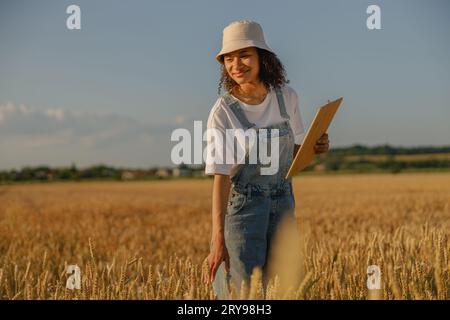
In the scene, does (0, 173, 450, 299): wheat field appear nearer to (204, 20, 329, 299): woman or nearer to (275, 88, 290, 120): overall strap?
(204, 20, 329, 299): woman

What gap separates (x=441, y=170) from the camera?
5331 cm

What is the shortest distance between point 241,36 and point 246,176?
2.42 feet

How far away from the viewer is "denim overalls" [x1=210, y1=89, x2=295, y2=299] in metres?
2.96

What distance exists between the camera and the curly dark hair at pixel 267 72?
3113 mm

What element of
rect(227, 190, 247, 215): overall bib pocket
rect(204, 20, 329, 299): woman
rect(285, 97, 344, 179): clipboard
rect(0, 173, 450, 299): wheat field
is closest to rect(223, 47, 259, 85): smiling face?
rect(204, 20, 329, 299): woman

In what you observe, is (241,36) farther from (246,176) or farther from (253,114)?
(246,176)

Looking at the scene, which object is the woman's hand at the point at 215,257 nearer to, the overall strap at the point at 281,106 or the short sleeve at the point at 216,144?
the short sleeve at the point at 216,144

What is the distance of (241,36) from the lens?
2922 mm

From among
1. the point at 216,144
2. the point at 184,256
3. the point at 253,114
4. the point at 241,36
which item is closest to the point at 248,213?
the point at 216,144

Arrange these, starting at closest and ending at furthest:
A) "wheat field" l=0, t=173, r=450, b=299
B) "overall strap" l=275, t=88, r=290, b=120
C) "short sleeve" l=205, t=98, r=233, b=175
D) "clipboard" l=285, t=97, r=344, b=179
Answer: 1. "clipboard" l=285, t=97, r=344, b=179
2. "short sleeve" l=205, t=98, r=233, b=175
3. "wheat field" l=0, t=173, r=450, b=299
4. "overall strap" l=275, t=88, r=290, b=120

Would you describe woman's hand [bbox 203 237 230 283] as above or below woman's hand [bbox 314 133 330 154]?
below
